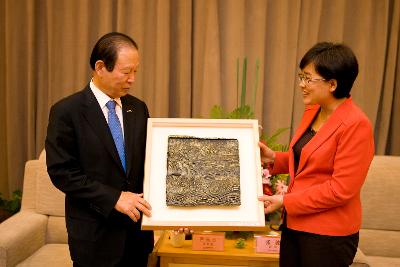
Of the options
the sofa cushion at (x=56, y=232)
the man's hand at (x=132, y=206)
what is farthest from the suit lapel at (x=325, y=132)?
the sofa cushion at (x=56, y=232)

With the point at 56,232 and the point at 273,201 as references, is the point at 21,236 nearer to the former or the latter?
the point at 56,232

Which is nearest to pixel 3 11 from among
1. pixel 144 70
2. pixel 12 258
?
pixel 144 70

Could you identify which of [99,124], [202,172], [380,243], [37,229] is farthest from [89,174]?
[380,243]

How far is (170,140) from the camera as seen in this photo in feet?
6.29

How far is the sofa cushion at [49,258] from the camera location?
8.30 feet

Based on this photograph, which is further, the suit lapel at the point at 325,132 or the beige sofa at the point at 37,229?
the beige sofa at the point at 37,229

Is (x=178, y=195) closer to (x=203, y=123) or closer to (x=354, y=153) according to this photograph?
(x=203, y=123)

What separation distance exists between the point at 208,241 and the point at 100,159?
0.93 m

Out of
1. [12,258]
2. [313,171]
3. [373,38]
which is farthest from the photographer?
[373,38]

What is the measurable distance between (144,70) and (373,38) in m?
1.92

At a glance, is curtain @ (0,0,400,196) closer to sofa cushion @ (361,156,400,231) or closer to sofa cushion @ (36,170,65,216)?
sofa cushion @ (361,156,400,231)

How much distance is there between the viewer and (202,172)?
73.1 inches

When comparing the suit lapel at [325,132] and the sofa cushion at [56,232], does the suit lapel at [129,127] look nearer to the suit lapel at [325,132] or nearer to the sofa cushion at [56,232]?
the suit lapel at [325,132]

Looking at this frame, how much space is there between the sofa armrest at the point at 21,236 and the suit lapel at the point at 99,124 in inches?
44.2
